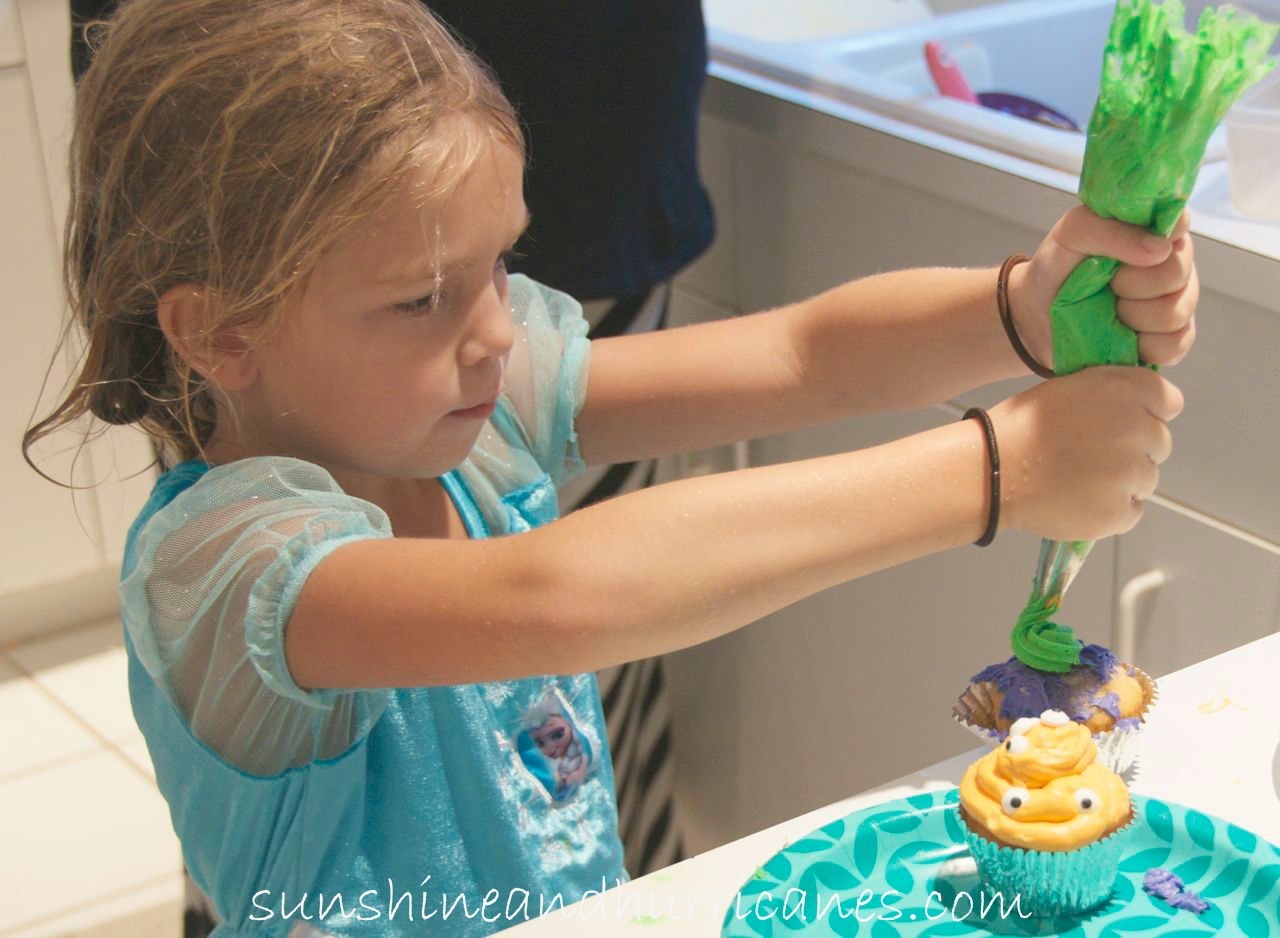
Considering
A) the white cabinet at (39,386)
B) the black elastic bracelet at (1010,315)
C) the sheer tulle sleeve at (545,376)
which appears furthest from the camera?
the white cabinet at (39,386)

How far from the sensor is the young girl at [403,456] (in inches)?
27.5

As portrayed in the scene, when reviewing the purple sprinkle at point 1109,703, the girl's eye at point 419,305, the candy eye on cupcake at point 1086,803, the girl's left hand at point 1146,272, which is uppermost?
the girl's left hand at point 1146,272

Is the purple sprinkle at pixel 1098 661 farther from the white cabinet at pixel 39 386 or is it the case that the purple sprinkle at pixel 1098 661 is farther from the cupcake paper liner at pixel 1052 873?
the white cabinet at pixel 39 386

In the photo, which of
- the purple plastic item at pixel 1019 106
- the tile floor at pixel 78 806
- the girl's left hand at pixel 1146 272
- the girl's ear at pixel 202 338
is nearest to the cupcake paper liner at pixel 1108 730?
the girl's left hand at pixel 1146 272

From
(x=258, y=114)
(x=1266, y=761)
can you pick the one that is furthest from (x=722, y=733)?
(x=258, y=114)

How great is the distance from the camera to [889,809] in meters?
0.71

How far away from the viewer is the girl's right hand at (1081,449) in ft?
2.34

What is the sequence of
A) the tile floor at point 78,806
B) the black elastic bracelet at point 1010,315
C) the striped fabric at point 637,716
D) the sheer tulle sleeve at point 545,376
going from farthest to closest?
the tile floor at point 78,806 < the striped fabric at point 637,716 < the sheer tulle sleeve at point 545,376 < the black elastic bracelet at point 1010,315

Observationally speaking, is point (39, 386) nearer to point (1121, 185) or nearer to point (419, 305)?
point (419, 305)

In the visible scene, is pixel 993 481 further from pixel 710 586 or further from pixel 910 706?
pixel 910 706

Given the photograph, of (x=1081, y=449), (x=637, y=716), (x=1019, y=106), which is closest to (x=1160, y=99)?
(x=1081, y=449)

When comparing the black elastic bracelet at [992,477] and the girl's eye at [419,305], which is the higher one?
the girl's eye at [419,305]

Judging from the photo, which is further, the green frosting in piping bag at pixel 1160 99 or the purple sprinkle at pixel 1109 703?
the purple sprinkle at pixel 1109 703

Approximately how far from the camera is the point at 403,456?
0.82 m
